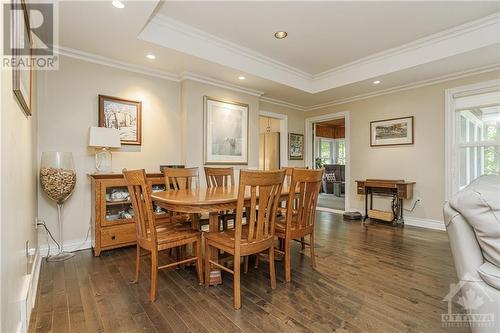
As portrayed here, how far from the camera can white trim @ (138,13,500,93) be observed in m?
2.99

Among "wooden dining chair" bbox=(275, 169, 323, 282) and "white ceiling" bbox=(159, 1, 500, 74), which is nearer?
"wooden dining chair" bbox=(275, 169, 323, 282)

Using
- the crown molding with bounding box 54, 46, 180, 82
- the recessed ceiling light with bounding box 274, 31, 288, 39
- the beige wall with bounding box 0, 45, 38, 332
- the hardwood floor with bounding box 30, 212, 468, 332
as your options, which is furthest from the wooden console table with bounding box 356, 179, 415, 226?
the beige wall with bounding box 0, 45, 38, 332

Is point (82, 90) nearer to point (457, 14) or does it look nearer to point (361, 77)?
point (361, 77)

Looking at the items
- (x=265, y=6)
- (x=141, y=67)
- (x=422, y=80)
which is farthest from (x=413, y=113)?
(x=141, y=67)

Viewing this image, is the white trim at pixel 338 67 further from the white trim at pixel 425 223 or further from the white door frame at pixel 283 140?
the white trim at pixel 425 223

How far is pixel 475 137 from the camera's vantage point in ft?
13.0

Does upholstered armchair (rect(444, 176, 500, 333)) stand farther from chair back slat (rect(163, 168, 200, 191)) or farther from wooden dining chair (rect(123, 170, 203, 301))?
chair back slat (rect(163, 168, 200, 191))

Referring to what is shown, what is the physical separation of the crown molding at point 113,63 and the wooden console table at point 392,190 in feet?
12.7

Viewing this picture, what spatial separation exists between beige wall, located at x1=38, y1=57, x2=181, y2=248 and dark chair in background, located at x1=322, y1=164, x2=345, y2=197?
6368 millimetres

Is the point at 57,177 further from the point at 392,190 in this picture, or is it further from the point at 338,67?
the point at 392,190

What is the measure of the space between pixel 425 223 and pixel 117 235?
4797 millimetres

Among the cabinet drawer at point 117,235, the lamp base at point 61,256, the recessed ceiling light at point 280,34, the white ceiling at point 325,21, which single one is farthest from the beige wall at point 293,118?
the lamp base at point 61,256

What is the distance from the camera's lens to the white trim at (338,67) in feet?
9.80

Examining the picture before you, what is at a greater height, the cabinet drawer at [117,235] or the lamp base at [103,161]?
the lamp base at [103,161]
